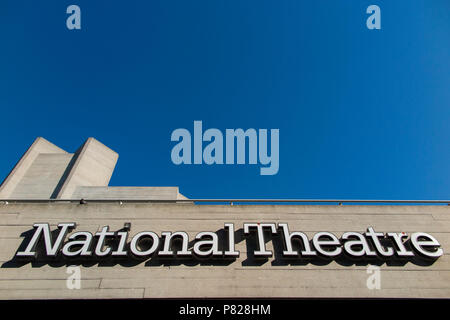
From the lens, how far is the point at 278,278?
1052 cm

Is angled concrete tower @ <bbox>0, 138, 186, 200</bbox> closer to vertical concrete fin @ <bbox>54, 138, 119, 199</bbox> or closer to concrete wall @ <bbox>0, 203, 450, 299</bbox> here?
vertical concrete fin @ <bbox>54, 138, 119, 199</bbox>

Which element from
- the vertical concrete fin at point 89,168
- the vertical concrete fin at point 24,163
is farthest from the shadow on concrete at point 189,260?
the vertical concrete fin at point 24,163

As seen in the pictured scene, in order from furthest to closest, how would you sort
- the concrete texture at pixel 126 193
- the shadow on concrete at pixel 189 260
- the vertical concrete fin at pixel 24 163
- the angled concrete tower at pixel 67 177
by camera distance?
the vertical concrete fin at pixel 24 163
the angled concrete tower at pixel 67 177
the concrete texture at pixel 126 193
the shadow on concrete at pixel 189 260

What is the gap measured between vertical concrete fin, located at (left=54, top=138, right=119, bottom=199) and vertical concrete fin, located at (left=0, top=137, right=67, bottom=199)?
389 centimetres

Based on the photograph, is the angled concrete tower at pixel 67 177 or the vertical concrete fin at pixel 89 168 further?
the vertical concrete fin at pixel 89 168

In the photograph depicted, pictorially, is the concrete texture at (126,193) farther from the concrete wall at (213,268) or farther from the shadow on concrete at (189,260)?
the shadow on concrete at (189,260)

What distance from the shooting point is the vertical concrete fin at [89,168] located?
2492 cm

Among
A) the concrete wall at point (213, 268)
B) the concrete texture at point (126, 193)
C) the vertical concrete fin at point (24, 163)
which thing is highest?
the vertical concrete fin at point (24, 163)

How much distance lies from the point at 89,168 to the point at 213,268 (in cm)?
2181

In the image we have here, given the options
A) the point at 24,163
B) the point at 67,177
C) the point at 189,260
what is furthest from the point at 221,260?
the point at 24,163

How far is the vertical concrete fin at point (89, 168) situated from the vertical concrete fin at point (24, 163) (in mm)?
3890

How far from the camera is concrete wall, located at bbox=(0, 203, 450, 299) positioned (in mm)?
10117
